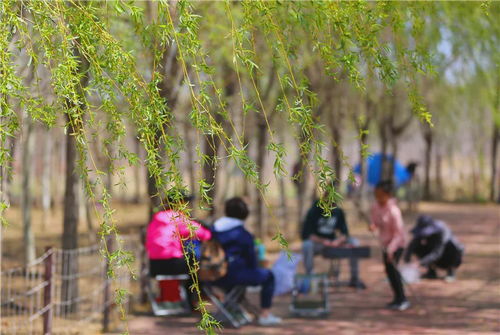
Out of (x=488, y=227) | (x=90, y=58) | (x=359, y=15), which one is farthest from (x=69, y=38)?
(x=488, y=227)

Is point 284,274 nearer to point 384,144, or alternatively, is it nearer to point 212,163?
point 212,163

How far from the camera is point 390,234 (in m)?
12.0

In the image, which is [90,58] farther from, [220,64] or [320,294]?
[220,64]

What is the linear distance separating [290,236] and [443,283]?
921cm

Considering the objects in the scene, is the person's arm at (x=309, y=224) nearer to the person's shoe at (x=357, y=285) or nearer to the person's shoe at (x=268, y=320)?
the person's shoe at (x=357, y=285)

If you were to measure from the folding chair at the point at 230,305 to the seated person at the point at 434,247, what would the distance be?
3.62 m

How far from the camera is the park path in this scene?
10.5 metres

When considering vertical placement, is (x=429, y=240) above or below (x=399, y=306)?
above

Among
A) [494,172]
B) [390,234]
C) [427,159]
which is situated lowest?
[390,234]

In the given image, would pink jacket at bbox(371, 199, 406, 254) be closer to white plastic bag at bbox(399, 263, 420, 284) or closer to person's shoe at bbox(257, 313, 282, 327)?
person's shoe at bbox(257, 313, 282, 327)

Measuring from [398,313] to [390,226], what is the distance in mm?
1094

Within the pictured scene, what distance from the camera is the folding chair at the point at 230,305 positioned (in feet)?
34.5

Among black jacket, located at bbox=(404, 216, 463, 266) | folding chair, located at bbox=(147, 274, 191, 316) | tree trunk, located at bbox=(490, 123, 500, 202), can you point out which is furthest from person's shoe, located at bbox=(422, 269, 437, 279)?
tree trunk, located at bbox=(490, 123, 500, 202)

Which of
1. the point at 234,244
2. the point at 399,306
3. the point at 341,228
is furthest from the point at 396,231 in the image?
the point at 234,244
